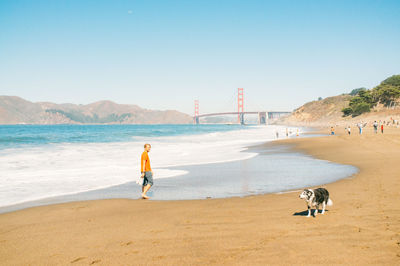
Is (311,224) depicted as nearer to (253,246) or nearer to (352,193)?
(253,246)

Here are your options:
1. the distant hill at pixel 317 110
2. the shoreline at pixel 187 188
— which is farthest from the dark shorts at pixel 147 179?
the distant hill at pixel 317 110

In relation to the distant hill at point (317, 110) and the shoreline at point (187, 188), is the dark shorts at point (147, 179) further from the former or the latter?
the distant hill at point (317, 110)

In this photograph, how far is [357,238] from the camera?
4.69m

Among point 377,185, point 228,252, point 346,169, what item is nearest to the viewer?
point 228,252

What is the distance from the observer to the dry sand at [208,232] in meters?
4.26

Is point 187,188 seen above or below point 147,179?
below

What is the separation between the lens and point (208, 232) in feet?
17.3

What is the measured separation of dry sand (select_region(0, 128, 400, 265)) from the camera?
14.0 ft

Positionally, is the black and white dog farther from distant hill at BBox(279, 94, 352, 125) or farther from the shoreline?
distant hill at BBox(279, 94, 352, 125)

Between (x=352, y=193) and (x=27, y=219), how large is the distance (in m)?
7.59

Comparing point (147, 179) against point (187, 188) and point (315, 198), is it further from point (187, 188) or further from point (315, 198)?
point (315, 198)

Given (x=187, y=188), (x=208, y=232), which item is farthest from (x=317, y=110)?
(x=208, y=232)

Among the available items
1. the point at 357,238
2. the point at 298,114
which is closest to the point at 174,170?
the point at 357,238

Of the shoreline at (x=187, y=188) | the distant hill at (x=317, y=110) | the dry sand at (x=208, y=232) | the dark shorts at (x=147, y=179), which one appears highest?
the distant hill at (x=317, y=110)
